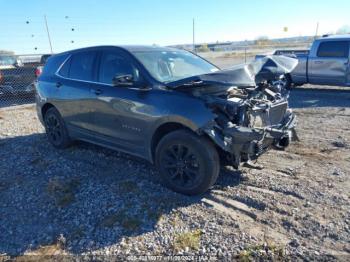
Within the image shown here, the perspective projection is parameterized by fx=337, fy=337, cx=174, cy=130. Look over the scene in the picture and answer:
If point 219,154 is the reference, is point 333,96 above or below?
below

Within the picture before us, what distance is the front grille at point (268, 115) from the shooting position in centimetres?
410

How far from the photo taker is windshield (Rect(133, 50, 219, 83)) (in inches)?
183

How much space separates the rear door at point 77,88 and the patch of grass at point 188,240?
8.84 ft

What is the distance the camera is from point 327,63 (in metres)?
11.1

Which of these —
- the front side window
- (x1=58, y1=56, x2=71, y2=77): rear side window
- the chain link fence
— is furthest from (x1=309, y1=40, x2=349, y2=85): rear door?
the chain link fence

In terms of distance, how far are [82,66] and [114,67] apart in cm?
89

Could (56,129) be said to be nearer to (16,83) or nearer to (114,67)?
(114,67)

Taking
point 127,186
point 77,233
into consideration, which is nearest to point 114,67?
point 127,186

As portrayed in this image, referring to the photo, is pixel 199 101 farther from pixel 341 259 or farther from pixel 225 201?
pixel 341 259

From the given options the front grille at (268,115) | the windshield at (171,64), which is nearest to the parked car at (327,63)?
the windshield at (171,64)

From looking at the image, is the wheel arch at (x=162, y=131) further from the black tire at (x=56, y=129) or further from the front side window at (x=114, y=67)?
the black tire at (x=56, y=129)

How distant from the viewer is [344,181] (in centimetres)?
440

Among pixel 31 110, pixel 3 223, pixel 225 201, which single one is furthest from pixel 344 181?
pixel 31 110

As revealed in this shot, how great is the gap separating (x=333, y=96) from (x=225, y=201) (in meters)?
8.29
